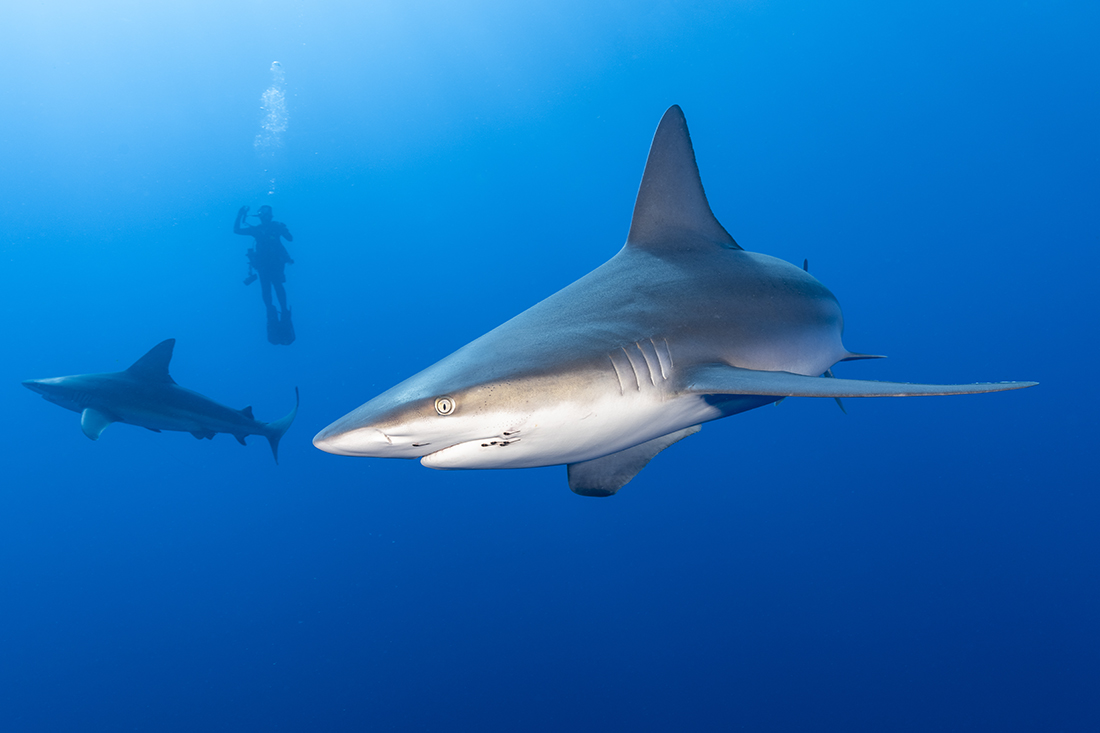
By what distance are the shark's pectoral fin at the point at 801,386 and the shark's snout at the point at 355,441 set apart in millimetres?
995

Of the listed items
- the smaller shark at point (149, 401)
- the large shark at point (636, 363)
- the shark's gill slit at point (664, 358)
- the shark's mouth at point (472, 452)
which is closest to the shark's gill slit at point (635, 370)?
the large shark at point (636, 363)

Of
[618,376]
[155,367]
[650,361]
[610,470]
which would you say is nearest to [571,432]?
[618,376]

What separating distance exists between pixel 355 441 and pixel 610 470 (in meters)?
1.42

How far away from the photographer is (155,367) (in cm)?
648

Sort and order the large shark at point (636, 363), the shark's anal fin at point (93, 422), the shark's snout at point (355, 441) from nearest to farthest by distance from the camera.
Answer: the shark's snout at point (355, 441) < the large shark at point (636, 363) < the shark's anal fin at point (93, 422)

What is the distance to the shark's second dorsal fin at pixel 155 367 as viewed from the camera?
6.45m

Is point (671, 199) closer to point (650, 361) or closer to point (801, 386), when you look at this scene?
point (650, 361)

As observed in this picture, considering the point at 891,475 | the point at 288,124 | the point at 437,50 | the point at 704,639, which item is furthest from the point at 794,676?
the point at 288,124

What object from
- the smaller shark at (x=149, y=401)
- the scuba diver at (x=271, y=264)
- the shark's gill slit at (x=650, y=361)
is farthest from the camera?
the scuba diver at (x=271, y=264)

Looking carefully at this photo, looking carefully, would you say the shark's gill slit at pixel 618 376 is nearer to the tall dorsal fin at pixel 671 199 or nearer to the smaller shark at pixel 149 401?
the tall dorsal fin at pixel 671 199

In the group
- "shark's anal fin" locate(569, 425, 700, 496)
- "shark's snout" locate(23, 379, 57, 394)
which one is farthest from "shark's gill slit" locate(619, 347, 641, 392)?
"shark's snout" locate(23, 379, 57, 394)

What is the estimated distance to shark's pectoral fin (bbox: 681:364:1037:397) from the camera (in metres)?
1.39

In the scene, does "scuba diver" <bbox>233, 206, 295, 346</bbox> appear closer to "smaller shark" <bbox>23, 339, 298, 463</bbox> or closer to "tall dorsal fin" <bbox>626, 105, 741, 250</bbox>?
"smaller shark" <bbox>23, 339, 298, 463</bbox>

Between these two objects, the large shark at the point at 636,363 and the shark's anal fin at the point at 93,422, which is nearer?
the large shark at the point at 636,363
